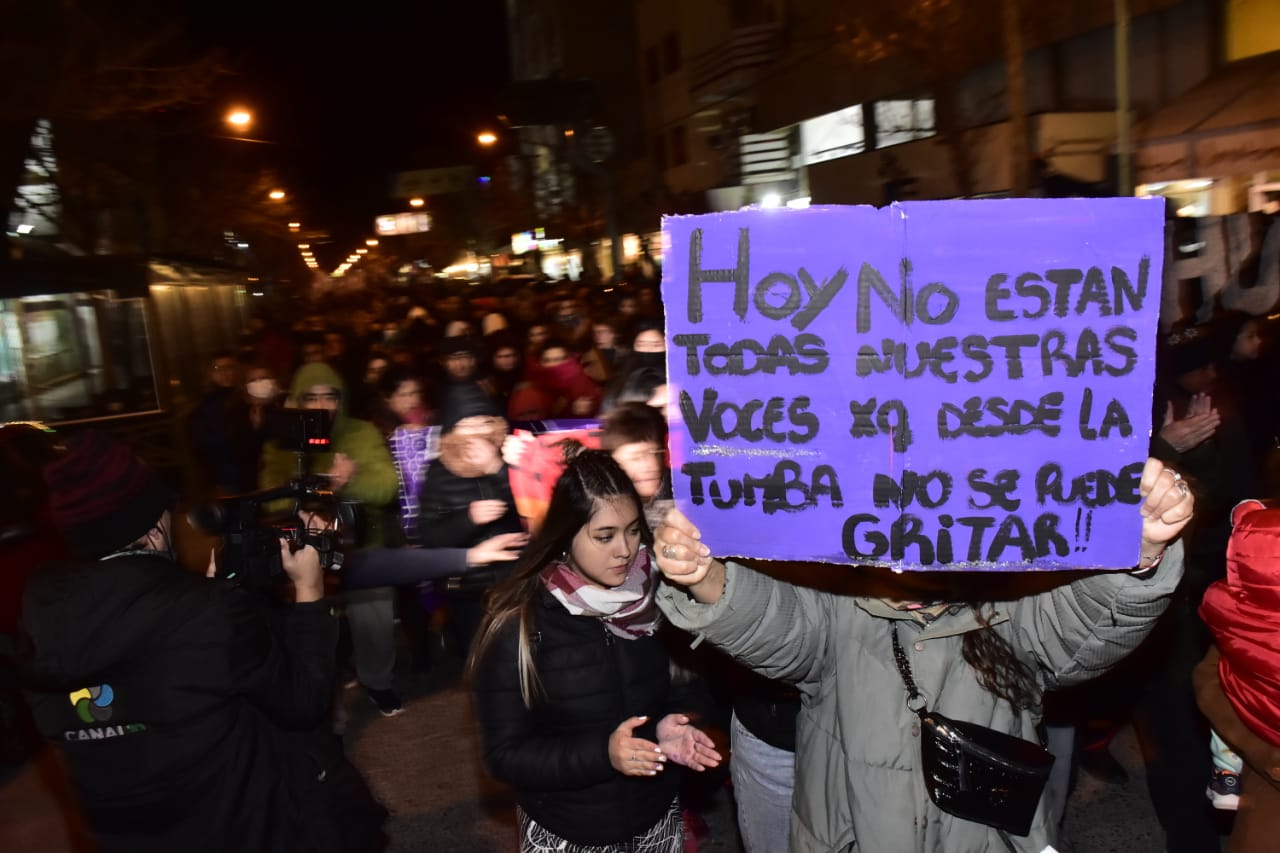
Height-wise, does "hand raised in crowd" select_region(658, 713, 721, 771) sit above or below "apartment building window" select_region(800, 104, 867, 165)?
below

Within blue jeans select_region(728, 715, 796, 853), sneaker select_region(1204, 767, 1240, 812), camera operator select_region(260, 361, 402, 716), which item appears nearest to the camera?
sneaker select_region(1204, 767, 1240, 812)

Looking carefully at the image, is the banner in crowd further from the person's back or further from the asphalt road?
the person's back

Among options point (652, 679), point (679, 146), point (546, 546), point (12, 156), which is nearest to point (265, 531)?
point (546, 546)

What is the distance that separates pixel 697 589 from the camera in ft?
7.79

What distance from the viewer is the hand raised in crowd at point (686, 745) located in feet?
9.22

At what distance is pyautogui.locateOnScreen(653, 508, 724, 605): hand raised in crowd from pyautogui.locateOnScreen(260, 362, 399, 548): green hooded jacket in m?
3.60

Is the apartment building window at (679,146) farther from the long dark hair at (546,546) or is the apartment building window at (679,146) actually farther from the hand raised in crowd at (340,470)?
the long dark hair at (546,546)

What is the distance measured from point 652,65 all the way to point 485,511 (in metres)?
40.8

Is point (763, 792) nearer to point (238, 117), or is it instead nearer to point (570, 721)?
point (570, 721)

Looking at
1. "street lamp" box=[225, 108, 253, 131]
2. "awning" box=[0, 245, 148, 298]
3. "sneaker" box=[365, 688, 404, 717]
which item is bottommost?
"sneaker" box=[365, 688, 404, 717]

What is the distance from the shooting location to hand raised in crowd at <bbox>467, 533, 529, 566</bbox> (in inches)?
171

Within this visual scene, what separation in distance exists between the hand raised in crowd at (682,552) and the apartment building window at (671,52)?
130 feet

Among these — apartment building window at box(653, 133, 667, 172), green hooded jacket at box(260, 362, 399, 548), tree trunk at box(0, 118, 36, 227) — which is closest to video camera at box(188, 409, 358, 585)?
green hooded jacket at box(260, 362, 399, 548)

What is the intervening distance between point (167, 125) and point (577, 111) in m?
9.85
